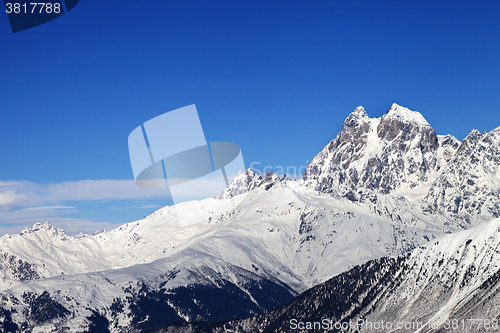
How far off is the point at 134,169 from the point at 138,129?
5.65 metres

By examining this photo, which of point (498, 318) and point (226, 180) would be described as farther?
point (498, 318)

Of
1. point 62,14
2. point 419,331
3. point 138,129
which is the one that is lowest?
point 419,331

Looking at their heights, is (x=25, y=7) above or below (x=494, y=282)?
above

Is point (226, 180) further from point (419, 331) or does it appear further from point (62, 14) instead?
point (419, 331)

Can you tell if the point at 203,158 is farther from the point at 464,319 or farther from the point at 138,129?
the point at 464,319

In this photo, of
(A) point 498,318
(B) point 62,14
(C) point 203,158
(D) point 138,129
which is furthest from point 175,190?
(A) point 498,318

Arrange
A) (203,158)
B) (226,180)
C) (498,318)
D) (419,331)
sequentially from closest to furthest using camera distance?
(203,158)
(226,180)
(498,318)
(419,331)

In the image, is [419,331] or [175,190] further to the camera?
[419,331]

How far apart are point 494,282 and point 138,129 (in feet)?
529

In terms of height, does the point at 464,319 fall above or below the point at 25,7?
below

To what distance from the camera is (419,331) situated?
19625 cm

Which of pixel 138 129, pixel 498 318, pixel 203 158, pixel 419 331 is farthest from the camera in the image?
pixel 419 331

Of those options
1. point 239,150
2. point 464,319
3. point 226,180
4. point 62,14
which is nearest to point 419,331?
point 464,319

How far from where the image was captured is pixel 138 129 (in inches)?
2980
